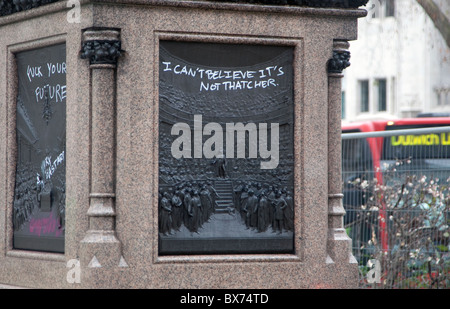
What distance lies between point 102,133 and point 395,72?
3032 centimetres

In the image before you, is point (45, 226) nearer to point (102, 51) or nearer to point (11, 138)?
point (11, 138)

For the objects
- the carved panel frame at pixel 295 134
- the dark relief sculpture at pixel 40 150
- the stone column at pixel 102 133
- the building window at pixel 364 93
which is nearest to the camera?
the stone column at pixel 102 133

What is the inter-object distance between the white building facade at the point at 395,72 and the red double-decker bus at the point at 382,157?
20236 millimetres

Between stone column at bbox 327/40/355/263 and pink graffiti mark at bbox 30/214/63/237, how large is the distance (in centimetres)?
260

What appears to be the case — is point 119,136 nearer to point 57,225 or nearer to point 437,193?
point 57,225

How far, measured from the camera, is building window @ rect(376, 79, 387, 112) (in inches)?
1513

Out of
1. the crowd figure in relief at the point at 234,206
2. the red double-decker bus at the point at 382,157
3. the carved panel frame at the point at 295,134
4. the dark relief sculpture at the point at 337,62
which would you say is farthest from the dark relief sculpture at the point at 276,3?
the red double-decker bus at the point at 382,157

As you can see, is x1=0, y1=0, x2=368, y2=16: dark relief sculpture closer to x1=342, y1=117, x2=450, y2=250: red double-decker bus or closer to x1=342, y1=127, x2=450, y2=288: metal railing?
x1=342, y1=127, x2=450, y2=288: metal railing

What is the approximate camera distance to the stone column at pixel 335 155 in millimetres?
8852

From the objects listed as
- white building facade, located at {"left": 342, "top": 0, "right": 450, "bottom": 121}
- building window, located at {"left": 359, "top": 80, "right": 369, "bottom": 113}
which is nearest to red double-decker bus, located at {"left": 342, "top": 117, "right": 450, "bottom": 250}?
white building facade, located at {"left": 342, "top": 0, "right": 450, "bottom": 121}

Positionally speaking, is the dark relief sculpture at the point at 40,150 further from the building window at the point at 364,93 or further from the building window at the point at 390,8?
the building window at the point at 364,93

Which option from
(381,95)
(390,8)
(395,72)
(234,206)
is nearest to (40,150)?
(234,206)

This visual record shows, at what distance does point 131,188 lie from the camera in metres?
8.15

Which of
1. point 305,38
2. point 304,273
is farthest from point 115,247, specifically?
point 305,38
